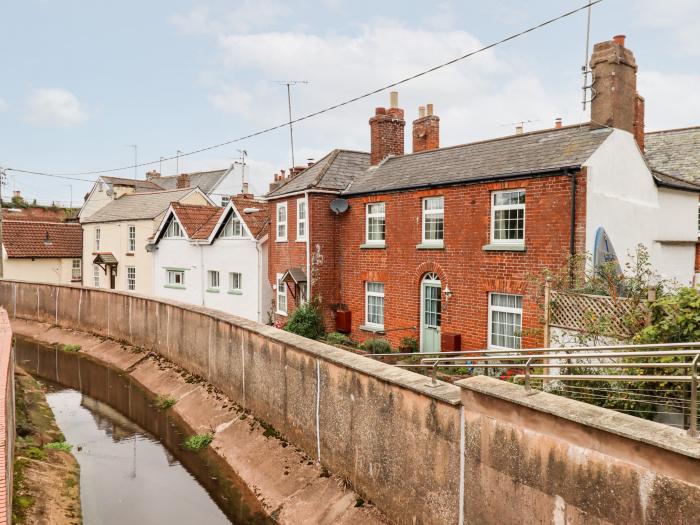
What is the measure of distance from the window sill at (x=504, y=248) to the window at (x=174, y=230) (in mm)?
19015

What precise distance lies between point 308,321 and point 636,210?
37.7ft

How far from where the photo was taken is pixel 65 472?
11.0 metres

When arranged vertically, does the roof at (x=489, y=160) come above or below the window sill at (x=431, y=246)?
above

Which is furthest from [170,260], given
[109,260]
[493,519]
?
[493,519]

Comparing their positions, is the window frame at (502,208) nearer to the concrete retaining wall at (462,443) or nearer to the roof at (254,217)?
the concrete retaining wall at (462,443)

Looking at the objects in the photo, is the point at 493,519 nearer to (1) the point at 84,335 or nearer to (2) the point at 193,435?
(2) the point at 193,435

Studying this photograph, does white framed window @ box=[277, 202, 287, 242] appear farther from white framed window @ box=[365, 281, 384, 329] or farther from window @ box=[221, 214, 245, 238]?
white framed window @ box=[365, 281, 384, 329]

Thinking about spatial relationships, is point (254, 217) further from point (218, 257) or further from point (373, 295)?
point (373, 295)

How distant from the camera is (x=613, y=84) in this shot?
48.9 ft

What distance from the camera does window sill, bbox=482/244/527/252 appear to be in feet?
47.5

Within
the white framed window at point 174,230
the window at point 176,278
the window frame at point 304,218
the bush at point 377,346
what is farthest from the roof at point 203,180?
the bush at point 377,346

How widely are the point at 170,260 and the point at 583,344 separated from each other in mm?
24424

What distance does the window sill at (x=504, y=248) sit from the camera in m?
14.5

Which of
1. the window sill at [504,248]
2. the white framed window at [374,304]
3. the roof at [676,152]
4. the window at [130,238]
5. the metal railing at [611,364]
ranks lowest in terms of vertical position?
the white framed window at [374,304]
